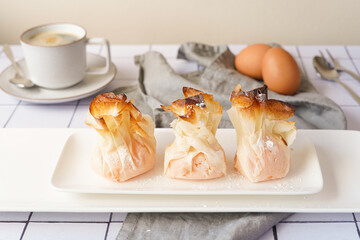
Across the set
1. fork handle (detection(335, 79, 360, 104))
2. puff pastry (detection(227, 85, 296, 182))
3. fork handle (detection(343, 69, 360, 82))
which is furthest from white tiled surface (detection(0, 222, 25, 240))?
fork handle (detection(343, 69, 360, 82))

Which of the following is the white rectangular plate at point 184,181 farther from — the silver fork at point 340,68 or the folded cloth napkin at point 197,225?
the silver fork at point 340,68

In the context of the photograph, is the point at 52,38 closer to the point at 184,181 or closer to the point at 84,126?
A: the point at 84,126

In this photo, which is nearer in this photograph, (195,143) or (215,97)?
(195,143)

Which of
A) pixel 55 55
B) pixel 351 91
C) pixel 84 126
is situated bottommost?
pixel 351 91

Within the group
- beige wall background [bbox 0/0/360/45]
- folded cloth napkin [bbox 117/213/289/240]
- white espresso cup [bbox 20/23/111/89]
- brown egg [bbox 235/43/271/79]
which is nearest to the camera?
folded cloth napkin [bbox 117/213/289/240]

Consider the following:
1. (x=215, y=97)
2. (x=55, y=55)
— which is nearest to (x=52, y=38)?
(x=55, y=55)

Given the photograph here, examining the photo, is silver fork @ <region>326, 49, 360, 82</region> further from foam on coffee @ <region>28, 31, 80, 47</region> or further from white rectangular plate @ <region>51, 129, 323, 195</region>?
foam on coffee @ <region>28, 31, 80, 47</region>

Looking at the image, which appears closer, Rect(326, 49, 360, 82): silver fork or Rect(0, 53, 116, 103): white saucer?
Rect(0, 53, 116, 103): white saucer
